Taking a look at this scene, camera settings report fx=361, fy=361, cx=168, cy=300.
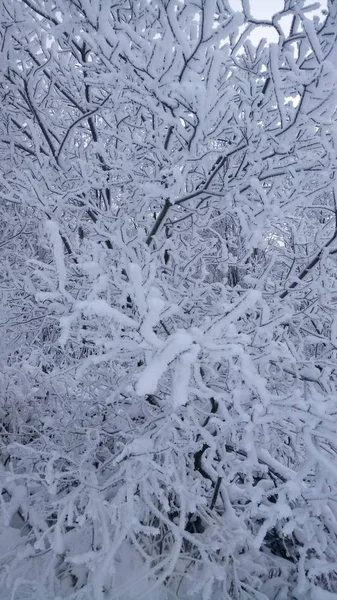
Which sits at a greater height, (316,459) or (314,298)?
(314,298)

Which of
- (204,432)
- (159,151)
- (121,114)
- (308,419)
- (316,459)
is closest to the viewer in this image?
(316,459)

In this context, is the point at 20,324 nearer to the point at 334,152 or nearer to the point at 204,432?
the point at 204,432

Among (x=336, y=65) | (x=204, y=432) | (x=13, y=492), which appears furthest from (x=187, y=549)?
(x=336, y=65)

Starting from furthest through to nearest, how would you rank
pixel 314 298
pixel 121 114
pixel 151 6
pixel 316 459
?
pixel 121 114
pixel 314 298
pixel 151 6
pixel 316 459

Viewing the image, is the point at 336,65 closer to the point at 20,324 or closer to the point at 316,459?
the point at 316,459

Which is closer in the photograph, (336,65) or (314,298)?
(336,65)

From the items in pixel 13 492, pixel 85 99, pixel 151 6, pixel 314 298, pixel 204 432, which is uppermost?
pixel 151 6

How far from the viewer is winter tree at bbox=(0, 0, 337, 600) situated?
1.54 meters

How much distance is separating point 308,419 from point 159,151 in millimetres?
1769

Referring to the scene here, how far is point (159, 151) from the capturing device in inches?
90.4

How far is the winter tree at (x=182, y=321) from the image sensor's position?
1.54 metres

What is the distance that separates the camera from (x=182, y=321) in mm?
2576

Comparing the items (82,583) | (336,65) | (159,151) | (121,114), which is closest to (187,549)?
(82,583)

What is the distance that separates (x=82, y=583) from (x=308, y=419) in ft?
6.39
